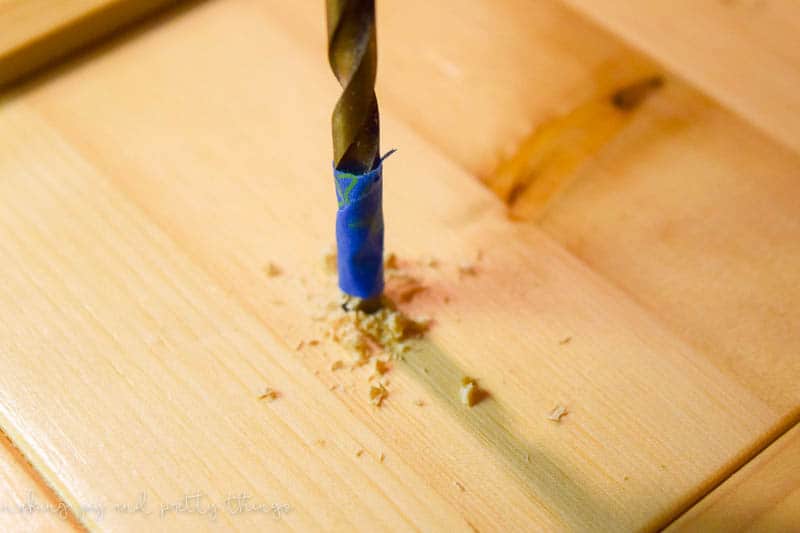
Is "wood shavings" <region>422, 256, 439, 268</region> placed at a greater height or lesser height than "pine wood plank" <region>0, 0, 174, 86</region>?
lesser

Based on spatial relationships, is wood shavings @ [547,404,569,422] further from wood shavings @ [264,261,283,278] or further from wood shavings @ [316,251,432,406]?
wood shavings @ [264,261,283,278]

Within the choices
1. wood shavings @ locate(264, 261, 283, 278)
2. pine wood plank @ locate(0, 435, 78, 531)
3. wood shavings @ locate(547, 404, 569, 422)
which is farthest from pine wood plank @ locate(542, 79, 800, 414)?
pine wood plank @ locate(0, 435, 78, 531)

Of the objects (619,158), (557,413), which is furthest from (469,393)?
(619,158)

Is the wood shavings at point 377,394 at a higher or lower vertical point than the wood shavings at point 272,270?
lower

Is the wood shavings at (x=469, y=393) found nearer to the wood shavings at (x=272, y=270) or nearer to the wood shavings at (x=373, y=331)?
the wood shavings at (x=373, y=331)

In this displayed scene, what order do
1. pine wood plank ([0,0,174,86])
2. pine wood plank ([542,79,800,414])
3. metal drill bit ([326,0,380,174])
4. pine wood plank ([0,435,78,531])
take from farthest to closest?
pine wood plank ([0,0,174,86])
pine wood plank ([542,79,800,414])
pine wood plank ([0,435,78,531])
metal drill bit ([326,0,380,174])

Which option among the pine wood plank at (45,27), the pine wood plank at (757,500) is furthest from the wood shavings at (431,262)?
the pine wood plank at (45,27)

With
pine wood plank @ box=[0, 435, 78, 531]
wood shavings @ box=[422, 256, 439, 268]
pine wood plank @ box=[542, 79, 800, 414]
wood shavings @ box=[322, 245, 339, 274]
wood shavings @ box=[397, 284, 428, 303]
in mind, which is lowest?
pine wood plank @ box=[0, 435, 78, 531]
